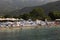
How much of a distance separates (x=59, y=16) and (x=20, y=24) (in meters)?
47.3

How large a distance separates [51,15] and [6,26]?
5878 cm

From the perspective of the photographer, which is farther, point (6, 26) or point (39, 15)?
point (39, 15)

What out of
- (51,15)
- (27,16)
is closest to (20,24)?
(27,16)

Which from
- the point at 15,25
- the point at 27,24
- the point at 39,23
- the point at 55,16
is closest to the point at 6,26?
the point at 15,25

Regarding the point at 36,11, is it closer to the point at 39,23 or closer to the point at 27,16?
the point at 27,16

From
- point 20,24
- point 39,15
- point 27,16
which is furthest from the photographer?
point 39,15

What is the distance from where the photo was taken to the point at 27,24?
96938 millimetres

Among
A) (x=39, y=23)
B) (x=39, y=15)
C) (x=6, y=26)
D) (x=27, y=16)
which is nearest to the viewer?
(x=6, y=26)

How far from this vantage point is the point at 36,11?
152000 mm

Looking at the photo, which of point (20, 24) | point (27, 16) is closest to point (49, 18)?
point (27, 16)

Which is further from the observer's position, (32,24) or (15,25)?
(32,24)

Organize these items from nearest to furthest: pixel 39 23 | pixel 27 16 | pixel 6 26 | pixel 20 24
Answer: pixel 6 26 < pixel 20 24 < pixel 39 23 < pixel 27 16

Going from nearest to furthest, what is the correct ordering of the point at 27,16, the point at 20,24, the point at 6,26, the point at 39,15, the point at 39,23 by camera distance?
the point at 6,26, the point at 20,24, the point at 39,23, the point at 27,16, the point at 39,15

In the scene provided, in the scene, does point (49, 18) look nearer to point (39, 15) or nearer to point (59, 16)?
point (59, 16)
